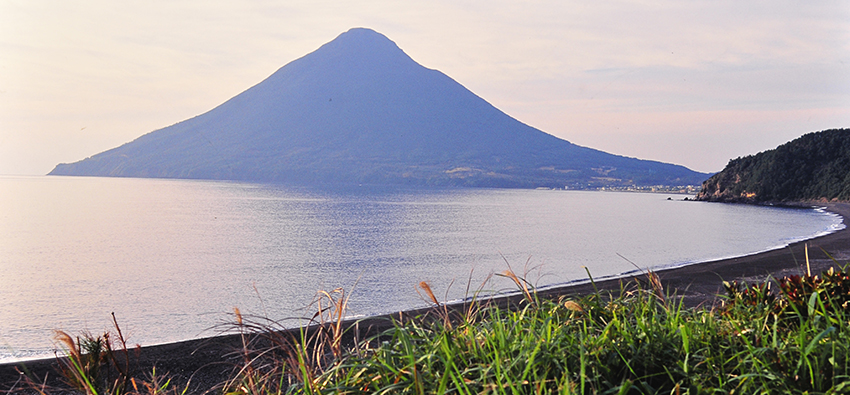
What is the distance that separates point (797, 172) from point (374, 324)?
102592 millimetres

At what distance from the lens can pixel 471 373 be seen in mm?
2881

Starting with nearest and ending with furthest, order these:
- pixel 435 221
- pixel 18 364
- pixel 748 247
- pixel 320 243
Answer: pixel 18 364, pixel 748 247, pixel 320 243, pixel 435 221

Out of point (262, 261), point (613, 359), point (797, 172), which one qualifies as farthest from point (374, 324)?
point (797, 172)

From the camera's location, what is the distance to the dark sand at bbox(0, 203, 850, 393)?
764 cm

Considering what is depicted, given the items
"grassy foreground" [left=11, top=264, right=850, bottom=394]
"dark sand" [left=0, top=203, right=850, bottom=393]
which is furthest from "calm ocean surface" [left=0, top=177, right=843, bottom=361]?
"dark sand" [left=0, top=203, right=850, bottom=393]

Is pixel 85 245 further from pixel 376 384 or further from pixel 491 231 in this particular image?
pixel 376 384

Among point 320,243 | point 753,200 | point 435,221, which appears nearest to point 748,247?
point 320,243

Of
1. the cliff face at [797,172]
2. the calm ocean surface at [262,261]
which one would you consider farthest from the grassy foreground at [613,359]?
the cliff face at [797,172]

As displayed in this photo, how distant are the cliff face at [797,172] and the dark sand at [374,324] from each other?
71.7 m

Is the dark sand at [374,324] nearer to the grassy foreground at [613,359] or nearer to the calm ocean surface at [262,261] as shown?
the grassy foreground at [613,359]

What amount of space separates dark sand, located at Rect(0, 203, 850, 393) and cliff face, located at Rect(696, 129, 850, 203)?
235 feet

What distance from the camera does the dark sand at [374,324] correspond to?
7.64m

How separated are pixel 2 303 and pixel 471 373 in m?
16.6

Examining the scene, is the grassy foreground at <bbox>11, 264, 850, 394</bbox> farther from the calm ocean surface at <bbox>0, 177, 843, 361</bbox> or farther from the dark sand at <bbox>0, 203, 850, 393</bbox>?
the calm ocean surface at <bbox>0, 177, 843, 361</bbox>
